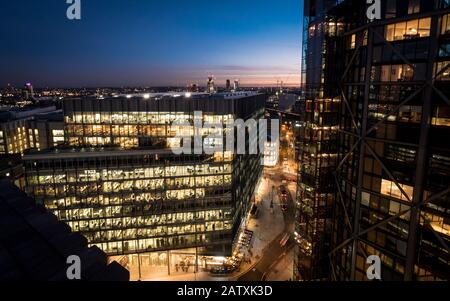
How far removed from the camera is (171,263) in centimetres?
6488

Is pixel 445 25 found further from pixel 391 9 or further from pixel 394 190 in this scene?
pixel 394 190

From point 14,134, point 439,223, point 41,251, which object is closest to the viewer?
point 41,251

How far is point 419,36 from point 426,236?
17490 millimetres

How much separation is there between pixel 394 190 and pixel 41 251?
28596mm

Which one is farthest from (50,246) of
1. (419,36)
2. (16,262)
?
(419,36)

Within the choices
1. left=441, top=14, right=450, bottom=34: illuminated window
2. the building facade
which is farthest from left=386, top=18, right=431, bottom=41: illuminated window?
left=441, top=14, right=450, bottom=34: illuminated window

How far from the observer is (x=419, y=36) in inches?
952

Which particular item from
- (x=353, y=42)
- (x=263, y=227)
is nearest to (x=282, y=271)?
(x=263, y=227)

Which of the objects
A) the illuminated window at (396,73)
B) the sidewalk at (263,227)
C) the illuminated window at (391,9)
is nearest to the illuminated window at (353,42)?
the illuminated window at (391,9)

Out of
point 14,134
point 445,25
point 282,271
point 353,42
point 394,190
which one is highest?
point 353,42

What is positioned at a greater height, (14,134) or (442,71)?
(442,71)

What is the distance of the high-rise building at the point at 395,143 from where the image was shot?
23375 millimetres

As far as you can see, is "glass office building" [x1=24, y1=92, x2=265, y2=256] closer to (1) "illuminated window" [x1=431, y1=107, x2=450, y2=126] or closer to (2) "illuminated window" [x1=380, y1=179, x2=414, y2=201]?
(2) "illuminated window" [x1=380, y1=179, x2=414, y2=201]

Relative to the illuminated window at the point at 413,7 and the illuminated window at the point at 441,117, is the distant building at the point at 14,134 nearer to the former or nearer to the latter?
the illuminated window at the point at 413,7
